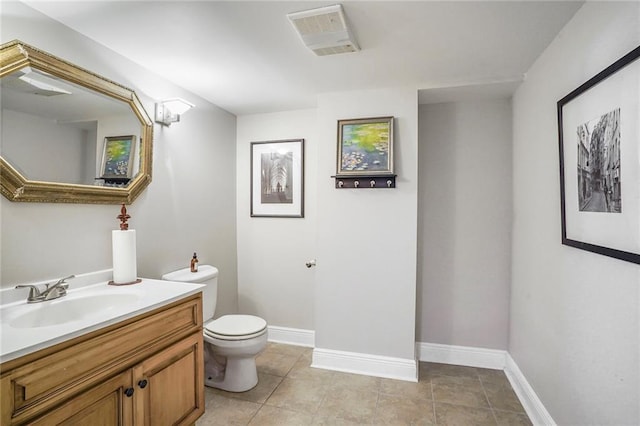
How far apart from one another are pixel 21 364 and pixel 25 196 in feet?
2.75

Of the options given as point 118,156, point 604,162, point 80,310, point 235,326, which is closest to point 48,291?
point 80,310

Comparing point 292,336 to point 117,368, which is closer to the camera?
point 117,368

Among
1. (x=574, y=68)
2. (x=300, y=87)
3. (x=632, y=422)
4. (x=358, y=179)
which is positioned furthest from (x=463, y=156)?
(x=632, y=422)

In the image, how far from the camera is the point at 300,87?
8.07ft

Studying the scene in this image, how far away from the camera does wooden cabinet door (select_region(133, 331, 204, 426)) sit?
54.1 inches

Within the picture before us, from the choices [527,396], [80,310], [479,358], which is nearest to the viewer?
[80,310]

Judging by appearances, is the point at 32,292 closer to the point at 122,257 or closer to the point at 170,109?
the point at 122,257

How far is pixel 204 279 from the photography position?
7.66 feet

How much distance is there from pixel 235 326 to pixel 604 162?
230cm

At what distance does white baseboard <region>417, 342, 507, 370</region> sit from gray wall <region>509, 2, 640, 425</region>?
0.20 metres

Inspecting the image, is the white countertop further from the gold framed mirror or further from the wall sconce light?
the wall sconce light

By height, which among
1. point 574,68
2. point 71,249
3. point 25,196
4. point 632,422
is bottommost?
point 632,422

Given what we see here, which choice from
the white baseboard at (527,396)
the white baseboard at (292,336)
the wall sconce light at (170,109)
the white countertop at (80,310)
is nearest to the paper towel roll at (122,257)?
the white countertop at (80,310)

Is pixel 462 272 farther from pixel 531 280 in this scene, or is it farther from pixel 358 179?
pixel 358 179
